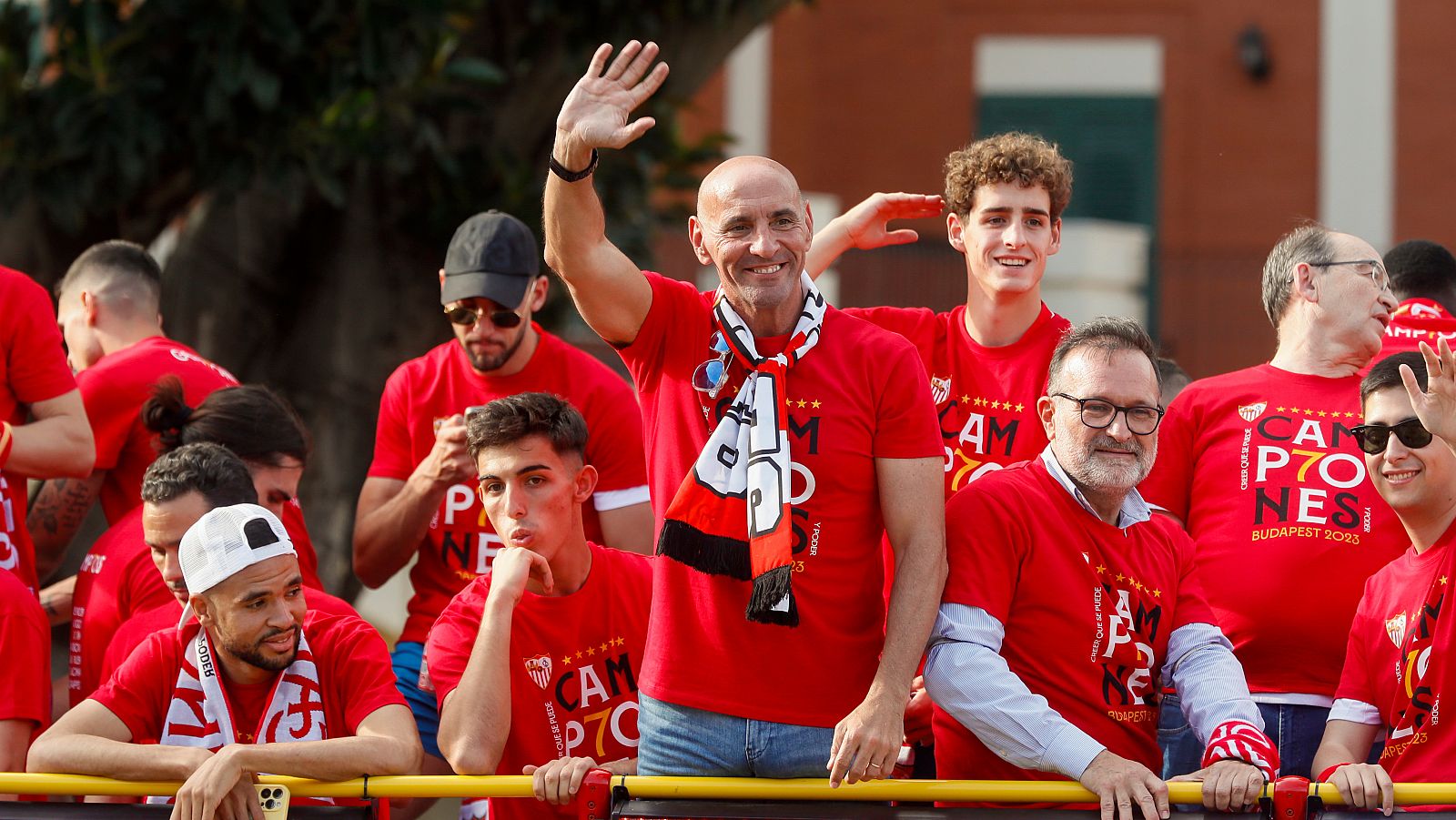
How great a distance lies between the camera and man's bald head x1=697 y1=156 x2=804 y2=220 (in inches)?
139

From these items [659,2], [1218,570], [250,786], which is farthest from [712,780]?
[659,2]

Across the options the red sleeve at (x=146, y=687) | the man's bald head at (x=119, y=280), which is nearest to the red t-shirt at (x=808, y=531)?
the red sleeve at (x=146, y=687)

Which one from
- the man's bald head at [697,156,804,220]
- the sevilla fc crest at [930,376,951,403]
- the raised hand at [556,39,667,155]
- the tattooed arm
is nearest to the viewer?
the raised hand at [556,39,667,155]

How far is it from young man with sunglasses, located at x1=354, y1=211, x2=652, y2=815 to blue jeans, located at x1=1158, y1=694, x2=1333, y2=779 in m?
1.47

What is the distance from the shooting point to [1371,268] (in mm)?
4539

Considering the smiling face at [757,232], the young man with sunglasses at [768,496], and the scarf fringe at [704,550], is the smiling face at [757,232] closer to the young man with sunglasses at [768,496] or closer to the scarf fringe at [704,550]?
the young man with sunglasses at [768,496]

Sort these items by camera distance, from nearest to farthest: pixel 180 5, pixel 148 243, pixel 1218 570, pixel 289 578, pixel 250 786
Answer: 1. pixel 250 786
2. pixel 289 578
3. pixel 1218 570
4. pixel 180 5
5. pixel 148 243

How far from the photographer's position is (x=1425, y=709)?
372 centimetres

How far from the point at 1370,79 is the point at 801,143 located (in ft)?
15.7

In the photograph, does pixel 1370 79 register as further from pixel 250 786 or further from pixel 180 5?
pixel 250 786

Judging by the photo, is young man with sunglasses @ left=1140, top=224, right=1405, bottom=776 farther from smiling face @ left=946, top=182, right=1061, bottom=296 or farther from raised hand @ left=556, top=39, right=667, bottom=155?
Answer: raised hand @ left=556, top=39, right=667, bottom=155

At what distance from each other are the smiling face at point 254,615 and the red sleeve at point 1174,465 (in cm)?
209

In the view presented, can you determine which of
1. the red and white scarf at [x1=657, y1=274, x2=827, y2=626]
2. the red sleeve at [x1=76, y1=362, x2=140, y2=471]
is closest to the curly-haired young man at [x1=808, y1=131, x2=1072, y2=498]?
the red and white scarf at [x1=657, y1=274, x2=827, y2=626]

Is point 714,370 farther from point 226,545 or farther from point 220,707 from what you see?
point 220,707
